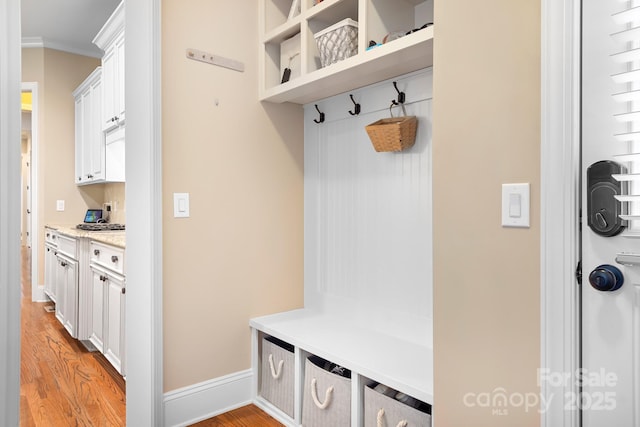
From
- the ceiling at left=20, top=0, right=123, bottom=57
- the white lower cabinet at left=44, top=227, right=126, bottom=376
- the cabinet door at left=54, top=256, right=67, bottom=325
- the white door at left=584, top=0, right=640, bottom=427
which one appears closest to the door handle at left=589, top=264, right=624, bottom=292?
the white door at left=584, top=0, right=640, bottom=427

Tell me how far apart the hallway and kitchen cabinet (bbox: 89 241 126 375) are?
126 mm

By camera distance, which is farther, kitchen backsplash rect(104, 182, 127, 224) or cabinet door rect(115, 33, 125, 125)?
kitchen backsplash rect(104, 182, 127, 224)

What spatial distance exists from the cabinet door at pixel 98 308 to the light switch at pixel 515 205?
8.47 feet

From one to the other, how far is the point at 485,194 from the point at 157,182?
1.46 m

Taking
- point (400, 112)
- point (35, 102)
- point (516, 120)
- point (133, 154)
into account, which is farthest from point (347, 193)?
point (35, 102)

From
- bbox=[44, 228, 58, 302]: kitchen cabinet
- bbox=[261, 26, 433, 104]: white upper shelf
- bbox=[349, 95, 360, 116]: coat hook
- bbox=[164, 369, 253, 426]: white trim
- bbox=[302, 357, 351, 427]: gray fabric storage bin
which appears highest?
bbox=[261, 26, 433, 104]: white upper shelf

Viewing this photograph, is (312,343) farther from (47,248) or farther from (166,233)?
(47,248)

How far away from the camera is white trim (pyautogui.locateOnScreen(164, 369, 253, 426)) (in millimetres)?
2029

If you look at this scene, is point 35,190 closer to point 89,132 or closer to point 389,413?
point 89,132

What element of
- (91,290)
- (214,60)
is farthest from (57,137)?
(214,60)

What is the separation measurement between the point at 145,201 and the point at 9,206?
1.84 ft

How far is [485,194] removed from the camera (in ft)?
3.86

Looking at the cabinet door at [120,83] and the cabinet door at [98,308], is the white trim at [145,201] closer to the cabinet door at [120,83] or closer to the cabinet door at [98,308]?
the cabinet door at [98,308]

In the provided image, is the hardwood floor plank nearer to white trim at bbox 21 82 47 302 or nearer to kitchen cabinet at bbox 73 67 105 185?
kitchen cabinet at bbox 73 67 105 185
